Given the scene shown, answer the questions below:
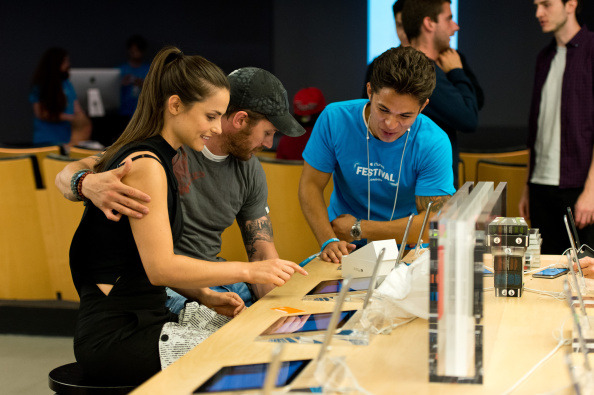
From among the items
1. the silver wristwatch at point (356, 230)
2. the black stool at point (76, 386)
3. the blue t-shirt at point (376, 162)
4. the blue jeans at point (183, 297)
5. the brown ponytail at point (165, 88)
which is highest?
the brown ponytail at point (165, 88)

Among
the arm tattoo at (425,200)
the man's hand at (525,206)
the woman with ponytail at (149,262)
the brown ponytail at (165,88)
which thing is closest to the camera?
the woman with ponytail at (149,262)

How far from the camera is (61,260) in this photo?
12.2ft

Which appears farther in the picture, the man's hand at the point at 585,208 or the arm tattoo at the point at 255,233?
the man's hand at the point at 585,208

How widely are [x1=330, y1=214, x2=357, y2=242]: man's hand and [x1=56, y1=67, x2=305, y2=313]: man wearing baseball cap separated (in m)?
0.28

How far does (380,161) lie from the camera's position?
8.37 ft

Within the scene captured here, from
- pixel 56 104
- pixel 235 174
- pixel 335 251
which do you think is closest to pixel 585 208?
pixel 335 251

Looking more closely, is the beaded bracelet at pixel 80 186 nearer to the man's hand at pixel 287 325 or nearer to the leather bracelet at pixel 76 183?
the leather bracelet at pixel 76 183

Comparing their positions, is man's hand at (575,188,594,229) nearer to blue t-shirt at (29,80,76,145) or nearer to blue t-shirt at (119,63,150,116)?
blue t-shirt at (29,80,76,145)

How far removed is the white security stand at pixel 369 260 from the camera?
200 centimetres

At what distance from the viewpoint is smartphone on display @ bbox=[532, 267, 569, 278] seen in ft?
6.89

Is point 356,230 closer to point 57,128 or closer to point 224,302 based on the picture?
point 224,302

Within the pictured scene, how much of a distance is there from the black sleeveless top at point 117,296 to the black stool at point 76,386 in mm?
28

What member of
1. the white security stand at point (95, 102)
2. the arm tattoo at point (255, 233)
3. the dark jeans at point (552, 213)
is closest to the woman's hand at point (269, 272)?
the arm tattoo at point (255, 233)

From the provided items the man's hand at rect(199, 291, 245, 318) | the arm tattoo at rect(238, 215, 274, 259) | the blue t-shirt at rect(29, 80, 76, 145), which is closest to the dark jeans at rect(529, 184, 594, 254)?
the arm tattoo at rect(238, 215, 274, 259)
